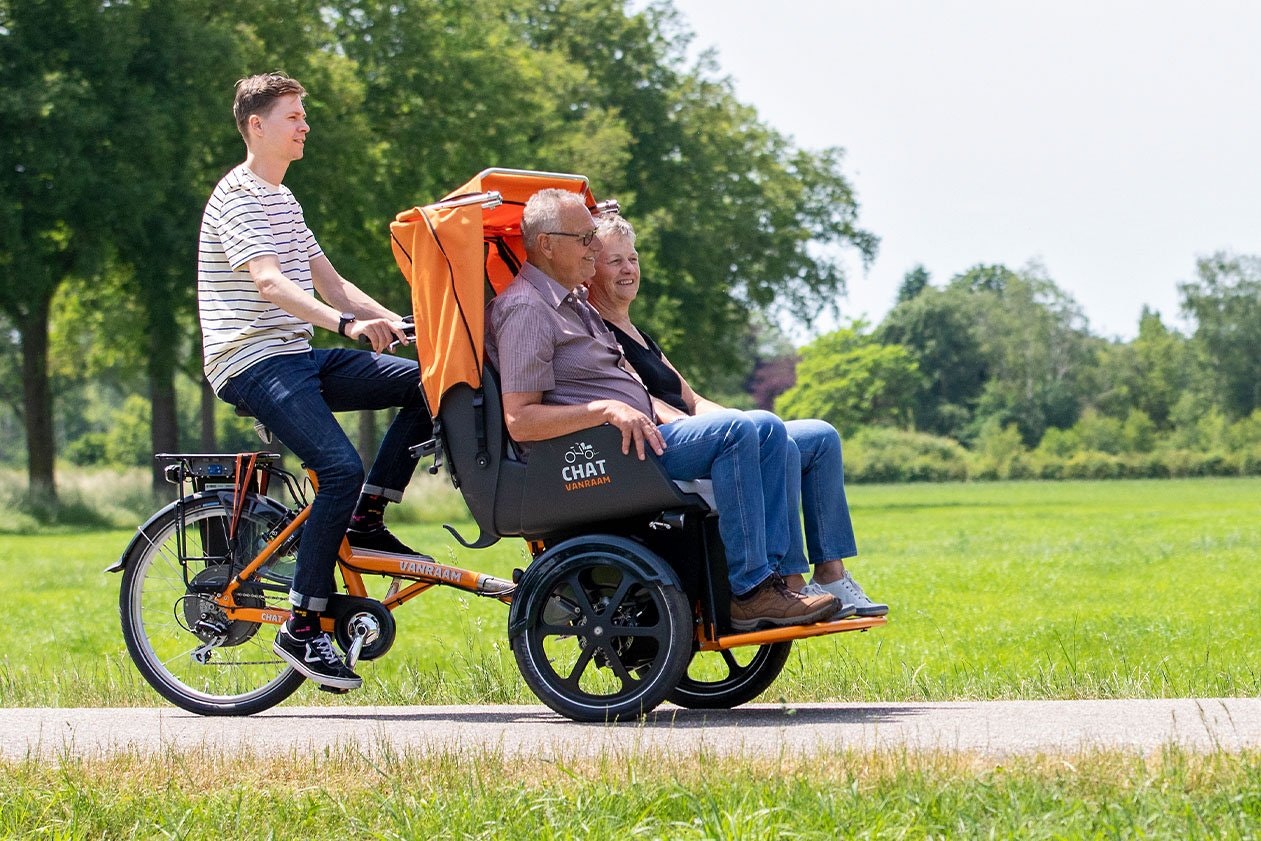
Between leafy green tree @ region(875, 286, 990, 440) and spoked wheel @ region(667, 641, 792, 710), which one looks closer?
spoked wheel @ region(667, 641, 792, 710)

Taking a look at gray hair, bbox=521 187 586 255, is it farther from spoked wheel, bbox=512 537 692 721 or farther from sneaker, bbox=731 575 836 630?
sneaker, bbox=731 575 836 630

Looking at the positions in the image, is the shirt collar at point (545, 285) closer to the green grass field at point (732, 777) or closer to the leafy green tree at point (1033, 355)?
the green grass field at point (732, 777)

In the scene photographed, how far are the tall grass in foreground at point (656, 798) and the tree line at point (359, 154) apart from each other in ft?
84.4

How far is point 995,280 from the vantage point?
5694 inches

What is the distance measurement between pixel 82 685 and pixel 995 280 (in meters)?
141

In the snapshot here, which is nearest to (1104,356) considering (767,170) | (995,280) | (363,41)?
(995,280)

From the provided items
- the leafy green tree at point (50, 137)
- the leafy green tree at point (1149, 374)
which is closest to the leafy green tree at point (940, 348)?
the leafy green tree at point (1149, 374)

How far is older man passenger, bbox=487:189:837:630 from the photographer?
5.52 metres

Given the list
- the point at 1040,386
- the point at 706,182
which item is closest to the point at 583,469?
the point at 706,182

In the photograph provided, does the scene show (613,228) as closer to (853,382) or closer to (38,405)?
(38,405)

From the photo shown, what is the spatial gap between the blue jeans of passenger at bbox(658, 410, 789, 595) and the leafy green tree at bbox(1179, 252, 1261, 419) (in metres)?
91.0

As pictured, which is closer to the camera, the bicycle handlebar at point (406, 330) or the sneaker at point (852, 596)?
the sneaker at point (852, 596)

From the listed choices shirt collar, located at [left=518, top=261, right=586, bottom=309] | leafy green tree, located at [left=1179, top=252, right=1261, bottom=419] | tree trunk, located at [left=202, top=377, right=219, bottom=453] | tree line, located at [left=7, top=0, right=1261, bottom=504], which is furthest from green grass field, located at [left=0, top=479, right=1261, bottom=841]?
leafy green tree, located at [left=1179, top=252, right=1261, bottom=419]

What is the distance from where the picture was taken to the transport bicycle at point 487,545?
5609mm
